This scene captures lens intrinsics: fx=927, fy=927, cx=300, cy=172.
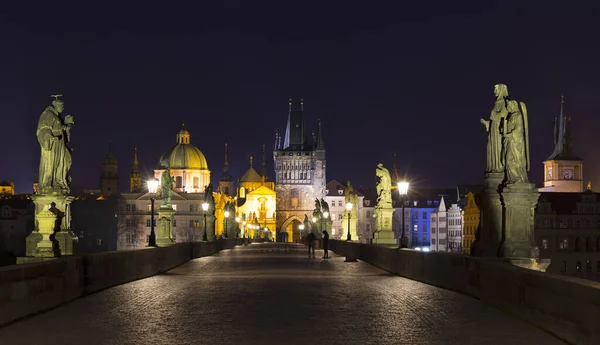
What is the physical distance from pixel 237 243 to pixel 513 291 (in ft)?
239

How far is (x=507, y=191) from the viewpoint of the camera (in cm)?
2017

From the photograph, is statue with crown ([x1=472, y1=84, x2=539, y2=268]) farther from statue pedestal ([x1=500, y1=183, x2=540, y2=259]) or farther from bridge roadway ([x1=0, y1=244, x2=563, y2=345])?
bridge roadway ([x1=0, y1=244, x2=563, y2=345])

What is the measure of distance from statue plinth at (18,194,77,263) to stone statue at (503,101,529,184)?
10.2 metres

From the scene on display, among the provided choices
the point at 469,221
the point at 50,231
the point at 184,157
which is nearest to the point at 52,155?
the point at 50,231

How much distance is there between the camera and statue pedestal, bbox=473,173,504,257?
67.2ft

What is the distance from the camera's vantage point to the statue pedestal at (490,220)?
67.2ft

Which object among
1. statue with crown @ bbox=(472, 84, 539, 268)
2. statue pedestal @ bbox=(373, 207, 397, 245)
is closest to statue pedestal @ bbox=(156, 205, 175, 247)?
statue pedestal @ bbox=(373, 207, 397, 245)

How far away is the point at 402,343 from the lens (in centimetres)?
1221

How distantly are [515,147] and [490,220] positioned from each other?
173 cm

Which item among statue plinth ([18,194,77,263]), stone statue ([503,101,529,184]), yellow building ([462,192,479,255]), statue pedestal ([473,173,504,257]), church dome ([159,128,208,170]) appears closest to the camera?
stone statue ([503,101,529,184])

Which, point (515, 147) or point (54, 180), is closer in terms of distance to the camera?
point (515, 147)

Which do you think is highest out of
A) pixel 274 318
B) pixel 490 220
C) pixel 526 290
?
pixel 490 220

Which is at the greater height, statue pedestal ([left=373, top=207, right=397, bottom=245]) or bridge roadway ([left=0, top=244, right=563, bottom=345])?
statue pedestal ([left=373, top=207, right=397, bottom=245])

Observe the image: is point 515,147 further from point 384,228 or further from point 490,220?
point 384,228
